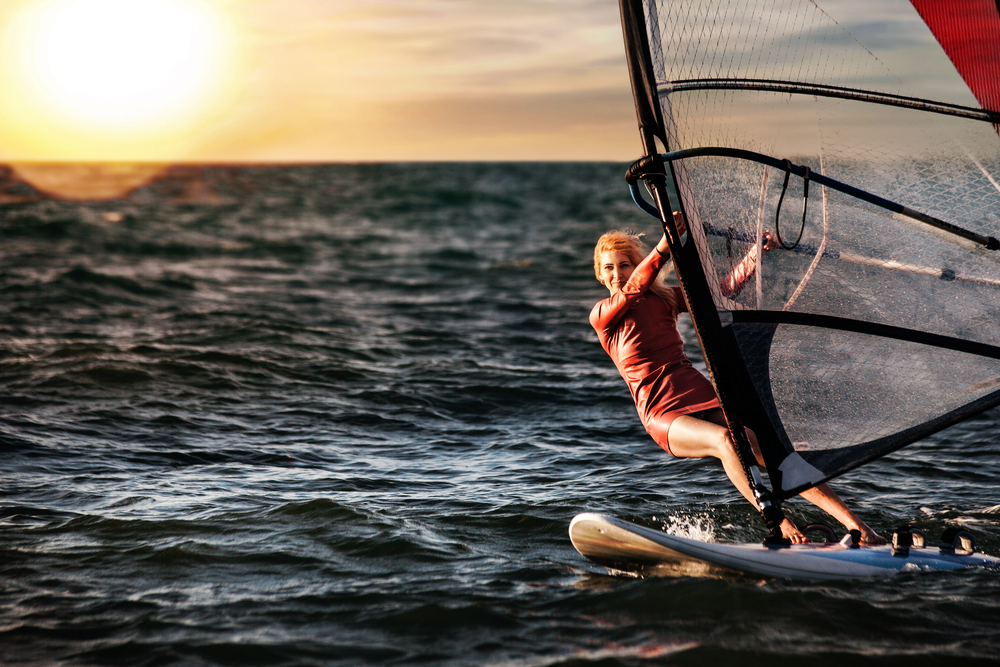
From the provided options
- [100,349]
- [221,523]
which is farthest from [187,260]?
[221,523]

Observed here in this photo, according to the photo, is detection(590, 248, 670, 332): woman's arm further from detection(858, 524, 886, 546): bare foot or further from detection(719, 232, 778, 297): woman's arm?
detection(858, 524, 886, 546): bare foot

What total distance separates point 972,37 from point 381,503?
14.7 feet

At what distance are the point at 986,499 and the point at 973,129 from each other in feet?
8.60

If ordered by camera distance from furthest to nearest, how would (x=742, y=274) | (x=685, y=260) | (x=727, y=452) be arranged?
(x=727, y=452), (x=742, y=274), (x=685, y=260)

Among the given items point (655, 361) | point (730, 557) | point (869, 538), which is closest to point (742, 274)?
point (655, 361)

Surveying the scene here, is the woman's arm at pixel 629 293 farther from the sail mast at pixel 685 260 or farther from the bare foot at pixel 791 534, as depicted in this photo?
the bare foot at pixel 791 534

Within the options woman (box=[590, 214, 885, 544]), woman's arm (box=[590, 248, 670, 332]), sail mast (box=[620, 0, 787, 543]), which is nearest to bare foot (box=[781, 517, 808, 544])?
woman (box=[590, 214, 885, 544])

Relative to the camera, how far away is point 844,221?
4.27 m

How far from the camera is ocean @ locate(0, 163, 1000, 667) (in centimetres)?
379

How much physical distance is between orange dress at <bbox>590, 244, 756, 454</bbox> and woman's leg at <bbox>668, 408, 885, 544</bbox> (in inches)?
2.8

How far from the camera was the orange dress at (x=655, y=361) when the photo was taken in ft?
15.0

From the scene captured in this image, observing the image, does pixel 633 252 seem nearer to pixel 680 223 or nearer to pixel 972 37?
pixel 680 223

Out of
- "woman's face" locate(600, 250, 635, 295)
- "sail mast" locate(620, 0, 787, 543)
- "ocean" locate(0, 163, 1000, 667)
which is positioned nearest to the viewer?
"ocean" locate(0, 163, 1000, 667)

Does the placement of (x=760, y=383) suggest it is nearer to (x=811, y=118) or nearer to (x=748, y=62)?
(x=811, y=118)
